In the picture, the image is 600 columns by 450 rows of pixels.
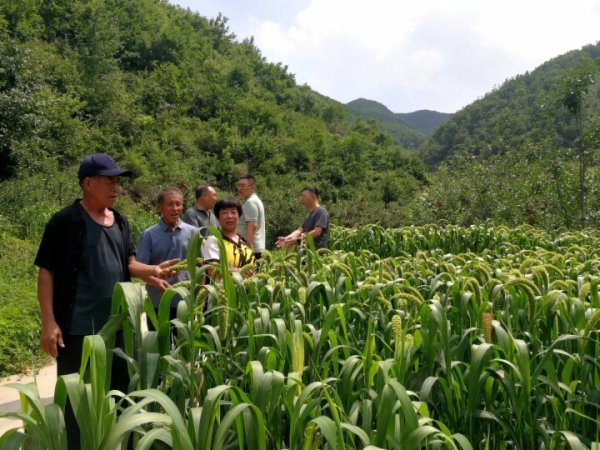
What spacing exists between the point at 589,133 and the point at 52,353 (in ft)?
32.8

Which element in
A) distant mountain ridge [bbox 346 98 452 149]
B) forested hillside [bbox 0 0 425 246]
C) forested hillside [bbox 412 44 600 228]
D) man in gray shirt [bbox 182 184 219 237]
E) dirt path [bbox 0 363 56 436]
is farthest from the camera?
distant mountain ridge [bbox 346 98 452 149]

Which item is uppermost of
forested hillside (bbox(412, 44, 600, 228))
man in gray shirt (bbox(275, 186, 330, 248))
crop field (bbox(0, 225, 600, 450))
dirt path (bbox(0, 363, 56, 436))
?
forested hillside (bbox(412, 44, 600, 228))

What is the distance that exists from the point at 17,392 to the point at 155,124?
935 inches

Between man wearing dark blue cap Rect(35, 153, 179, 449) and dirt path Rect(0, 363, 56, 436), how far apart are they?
1052 millimetres

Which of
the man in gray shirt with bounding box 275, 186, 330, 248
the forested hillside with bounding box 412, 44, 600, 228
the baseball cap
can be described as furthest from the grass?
the forested hillside with bounding box 412, 44, 600, 228

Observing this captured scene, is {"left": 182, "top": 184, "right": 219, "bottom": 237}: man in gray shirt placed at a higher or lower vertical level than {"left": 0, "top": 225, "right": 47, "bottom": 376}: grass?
higher

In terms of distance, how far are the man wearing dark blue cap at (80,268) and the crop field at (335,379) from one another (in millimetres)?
631

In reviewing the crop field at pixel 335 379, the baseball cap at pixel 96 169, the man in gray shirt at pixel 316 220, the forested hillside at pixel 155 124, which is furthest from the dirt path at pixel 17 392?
the forested hillside at pixel 155 124

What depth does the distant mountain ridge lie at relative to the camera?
93831 millimetres

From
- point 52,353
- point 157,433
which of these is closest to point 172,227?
point 52,353

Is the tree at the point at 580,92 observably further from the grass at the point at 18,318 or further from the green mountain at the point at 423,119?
the green mountain at the point at 423,119

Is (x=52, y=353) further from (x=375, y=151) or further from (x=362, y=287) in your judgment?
(x=375, y=151)

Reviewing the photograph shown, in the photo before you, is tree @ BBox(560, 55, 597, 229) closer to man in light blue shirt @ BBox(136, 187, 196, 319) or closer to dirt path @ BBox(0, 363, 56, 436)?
man in light blue shirt @ BBox(136, 187, 196, 319)

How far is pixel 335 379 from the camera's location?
6.53ft
